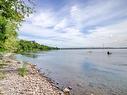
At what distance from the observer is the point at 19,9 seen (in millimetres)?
13328

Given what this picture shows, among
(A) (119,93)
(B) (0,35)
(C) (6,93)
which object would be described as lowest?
(A) (119,93)

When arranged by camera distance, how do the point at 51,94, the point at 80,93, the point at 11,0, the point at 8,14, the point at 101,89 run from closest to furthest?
1. the point at 11,0
2. the point at 8,14
3. the point at 51,94
4. the point at 80,93
5. the point at 101,89

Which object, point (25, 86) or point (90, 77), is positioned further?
point (90, 77)

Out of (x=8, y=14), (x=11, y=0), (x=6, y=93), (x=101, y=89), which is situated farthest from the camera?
(x=101, y=89)

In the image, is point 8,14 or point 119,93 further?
point 119,93

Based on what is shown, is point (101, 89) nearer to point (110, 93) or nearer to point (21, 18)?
point (110, 93)

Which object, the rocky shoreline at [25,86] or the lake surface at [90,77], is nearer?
the rocky shoreline at [25,86]

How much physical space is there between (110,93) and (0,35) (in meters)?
20.0

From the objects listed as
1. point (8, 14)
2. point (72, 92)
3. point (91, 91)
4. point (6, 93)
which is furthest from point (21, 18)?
point (91, 91)

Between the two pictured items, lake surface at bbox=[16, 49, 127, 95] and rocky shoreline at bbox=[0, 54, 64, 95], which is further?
lake surface at bbox=[16, 49, 127, 95]

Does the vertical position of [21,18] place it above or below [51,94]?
above

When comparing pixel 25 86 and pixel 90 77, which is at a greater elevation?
pixel 25 86

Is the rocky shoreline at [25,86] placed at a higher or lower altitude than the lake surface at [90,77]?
higher

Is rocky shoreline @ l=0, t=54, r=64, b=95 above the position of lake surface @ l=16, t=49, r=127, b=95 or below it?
above
